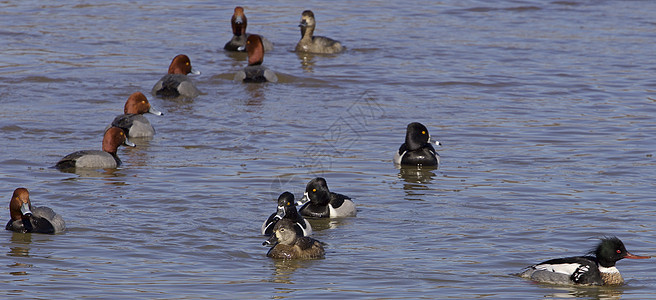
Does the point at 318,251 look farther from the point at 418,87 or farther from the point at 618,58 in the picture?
the point at 618,58

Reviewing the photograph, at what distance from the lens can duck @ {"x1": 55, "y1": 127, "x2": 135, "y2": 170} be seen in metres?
14.4

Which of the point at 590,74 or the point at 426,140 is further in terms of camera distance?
the point at 590,74

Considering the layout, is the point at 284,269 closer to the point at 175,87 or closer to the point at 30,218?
the point at 30,218

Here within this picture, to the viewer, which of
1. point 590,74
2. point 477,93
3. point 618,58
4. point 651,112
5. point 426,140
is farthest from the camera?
point 618,58

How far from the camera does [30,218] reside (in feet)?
37.4

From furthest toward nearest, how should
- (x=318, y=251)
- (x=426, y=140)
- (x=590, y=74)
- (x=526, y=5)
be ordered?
1. (x=526, y=5)
2. (x=590, y=74)
3. (x=426, y=140)
4. (x=318, y=251)

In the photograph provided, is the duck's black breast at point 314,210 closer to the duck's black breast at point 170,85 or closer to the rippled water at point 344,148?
the rippled water at point 344,148

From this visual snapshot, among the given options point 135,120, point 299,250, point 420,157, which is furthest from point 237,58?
point 299,250

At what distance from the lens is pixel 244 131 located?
17000mm

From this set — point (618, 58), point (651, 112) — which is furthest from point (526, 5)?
point (651, 112)

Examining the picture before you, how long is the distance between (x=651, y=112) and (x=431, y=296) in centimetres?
Result: 1016

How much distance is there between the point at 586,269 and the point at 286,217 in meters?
3.20

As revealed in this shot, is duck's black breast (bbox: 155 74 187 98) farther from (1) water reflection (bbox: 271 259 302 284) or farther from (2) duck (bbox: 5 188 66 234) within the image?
(1) water reflection (bbox: 271 259 302 284)

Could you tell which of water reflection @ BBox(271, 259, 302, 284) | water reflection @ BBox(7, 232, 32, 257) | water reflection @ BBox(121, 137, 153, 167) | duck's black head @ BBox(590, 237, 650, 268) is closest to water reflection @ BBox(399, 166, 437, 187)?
water reflection @ BBox(121, 137, 153, 167)
